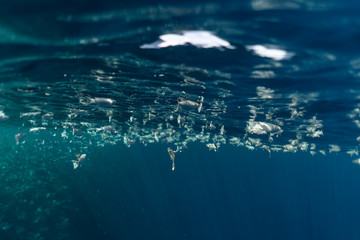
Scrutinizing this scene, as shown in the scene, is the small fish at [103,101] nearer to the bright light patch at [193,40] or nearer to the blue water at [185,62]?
the blue water at [185,62]

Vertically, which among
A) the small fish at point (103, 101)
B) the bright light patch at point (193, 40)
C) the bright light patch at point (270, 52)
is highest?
the bright light patch at point (193, 40)

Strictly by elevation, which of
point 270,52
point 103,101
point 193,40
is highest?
point 193,40

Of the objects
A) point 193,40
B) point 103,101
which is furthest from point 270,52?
point 103,101

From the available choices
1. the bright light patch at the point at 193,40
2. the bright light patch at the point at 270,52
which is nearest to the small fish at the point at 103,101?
the bright light patch at the point at 193,40

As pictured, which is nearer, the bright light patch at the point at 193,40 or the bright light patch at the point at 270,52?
the bright light patch at the point at 193,40

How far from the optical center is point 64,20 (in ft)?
21.9

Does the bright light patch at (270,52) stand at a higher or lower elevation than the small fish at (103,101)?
higher

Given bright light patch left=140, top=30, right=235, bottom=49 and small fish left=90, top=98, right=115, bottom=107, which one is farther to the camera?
small fish left=90, top=98, right=115, bottom=107

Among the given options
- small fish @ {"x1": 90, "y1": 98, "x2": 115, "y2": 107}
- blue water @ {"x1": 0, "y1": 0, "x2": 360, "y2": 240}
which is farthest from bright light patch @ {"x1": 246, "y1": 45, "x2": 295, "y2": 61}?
small fish @ {"x1": 90, "y1": 98, "x2": 115, "y2": 107}

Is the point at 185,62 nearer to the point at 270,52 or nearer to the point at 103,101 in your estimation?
the point at 270,52

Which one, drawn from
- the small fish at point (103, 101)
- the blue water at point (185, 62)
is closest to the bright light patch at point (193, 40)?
the blue water at point (185, 62)

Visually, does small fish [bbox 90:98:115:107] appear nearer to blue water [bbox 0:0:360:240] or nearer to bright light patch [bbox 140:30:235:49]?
blue water [bbox 0:0:360:240]

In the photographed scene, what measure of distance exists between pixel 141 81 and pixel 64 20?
16.5ft

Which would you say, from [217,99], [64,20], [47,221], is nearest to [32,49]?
[64,20]
